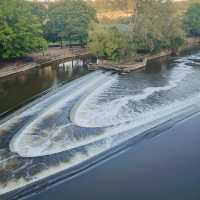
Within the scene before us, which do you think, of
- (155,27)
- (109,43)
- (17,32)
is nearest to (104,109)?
(109,43)

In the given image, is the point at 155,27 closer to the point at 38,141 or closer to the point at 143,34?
the point at 143,34

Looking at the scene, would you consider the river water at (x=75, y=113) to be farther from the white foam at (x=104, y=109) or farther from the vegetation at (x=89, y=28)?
the vegetation at (x=89, y=28)

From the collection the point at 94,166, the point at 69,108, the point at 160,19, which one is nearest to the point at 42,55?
the point at 160,19

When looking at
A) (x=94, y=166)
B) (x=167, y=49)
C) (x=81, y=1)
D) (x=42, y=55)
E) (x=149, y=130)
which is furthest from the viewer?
(x=81, y=1)

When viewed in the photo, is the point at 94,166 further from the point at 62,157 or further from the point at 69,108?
the point at 69,108

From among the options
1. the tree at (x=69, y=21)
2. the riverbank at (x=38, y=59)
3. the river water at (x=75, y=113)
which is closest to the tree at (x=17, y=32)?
the riverbank at (x=38, y=59)

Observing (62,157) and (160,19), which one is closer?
Answer: (62,157)

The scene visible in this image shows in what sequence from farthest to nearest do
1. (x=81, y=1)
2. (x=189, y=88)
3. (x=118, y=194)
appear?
1. (x=81, y=1)
2. (x=189, y=88)
3. (x=118, y=194)
